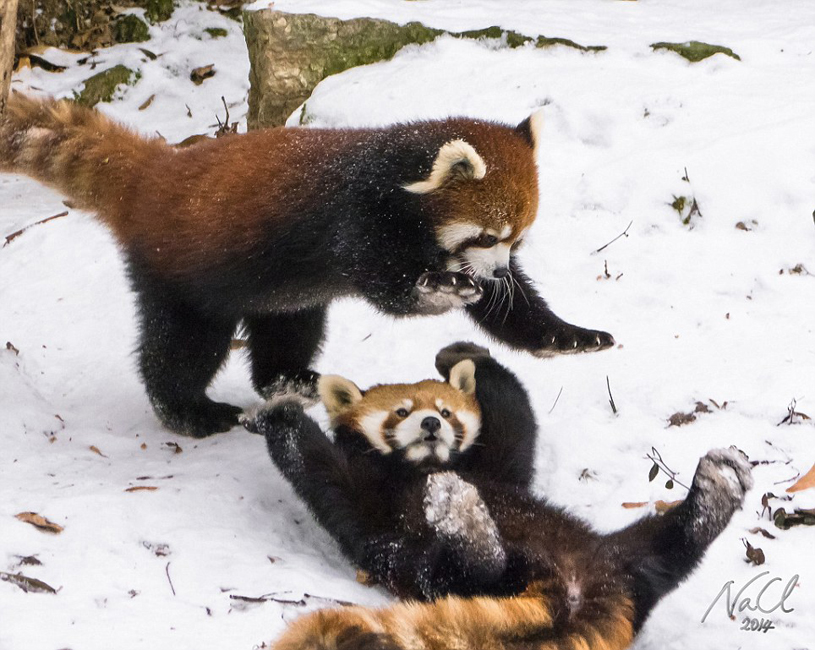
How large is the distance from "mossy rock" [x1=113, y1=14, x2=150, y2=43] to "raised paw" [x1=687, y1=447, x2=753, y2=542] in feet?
28.9

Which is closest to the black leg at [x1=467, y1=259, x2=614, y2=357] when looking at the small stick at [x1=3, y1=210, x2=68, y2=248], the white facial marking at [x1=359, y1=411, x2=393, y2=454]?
the white facial marking at [x1=359, y1=411, x2=393, y2=454]

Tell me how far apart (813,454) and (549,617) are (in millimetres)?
1955

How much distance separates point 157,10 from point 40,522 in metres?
8.20

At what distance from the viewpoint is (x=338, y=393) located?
15.3ft

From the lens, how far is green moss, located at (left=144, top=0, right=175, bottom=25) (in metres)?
10.8

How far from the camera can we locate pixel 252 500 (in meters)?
4.50

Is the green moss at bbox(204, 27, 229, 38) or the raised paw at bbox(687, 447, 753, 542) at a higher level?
the green moss at bbox(204, 27, 229, 38)

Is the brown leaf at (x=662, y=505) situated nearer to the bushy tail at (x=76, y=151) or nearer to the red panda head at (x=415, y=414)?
the red panda head at (x=415, y=414)

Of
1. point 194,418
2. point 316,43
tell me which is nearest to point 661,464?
point 194,418

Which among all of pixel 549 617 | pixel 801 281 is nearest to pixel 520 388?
pixel 549 617

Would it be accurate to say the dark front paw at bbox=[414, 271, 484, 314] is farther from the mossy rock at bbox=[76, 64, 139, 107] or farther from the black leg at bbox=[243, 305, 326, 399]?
the mossy rock at bbox=[76, 64, 139, 107]

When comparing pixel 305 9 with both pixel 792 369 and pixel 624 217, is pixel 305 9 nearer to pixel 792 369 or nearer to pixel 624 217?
pixel 624 217

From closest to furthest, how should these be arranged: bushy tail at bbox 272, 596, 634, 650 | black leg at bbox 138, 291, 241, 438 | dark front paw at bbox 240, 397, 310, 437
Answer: bushy tail at bbox 272, 596, 634, 650 → dark front paw at bbox 240, 397, 310, 437 → black leg at bbox 138, 291, 241, 438

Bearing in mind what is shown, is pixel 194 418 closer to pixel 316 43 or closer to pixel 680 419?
pixel 680 419
